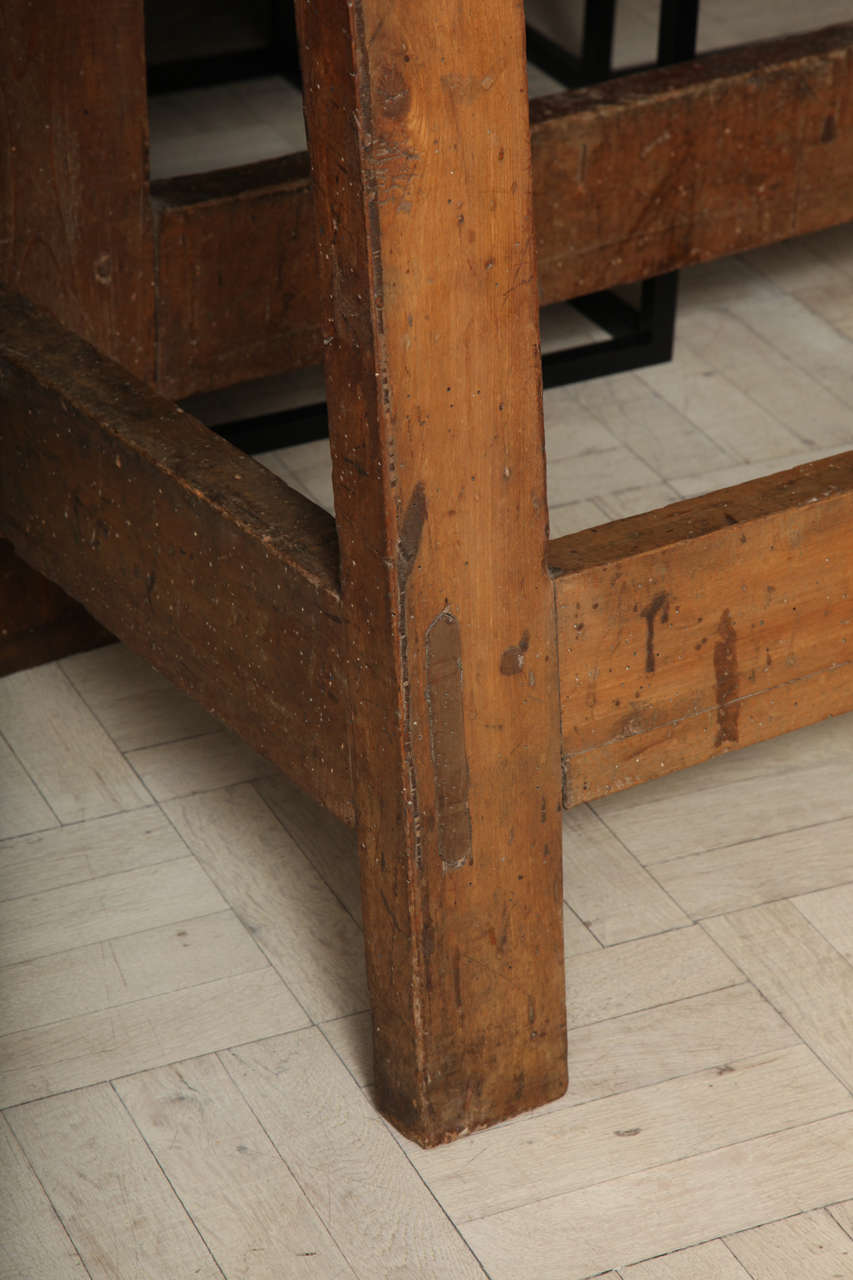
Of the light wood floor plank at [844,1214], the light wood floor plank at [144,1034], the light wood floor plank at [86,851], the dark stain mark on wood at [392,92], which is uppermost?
the dark stain mark on wood at [392,92]

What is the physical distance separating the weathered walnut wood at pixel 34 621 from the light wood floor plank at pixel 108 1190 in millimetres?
736

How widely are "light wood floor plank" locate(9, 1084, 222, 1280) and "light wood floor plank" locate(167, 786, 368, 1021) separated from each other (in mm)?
236

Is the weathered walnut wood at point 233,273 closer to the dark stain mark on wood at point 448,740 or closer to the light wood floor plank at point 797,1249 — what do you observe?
the dark stain mark on wood at point 448,740

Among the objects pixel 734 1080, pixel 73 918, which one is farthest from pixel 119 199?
pixel 734 1080

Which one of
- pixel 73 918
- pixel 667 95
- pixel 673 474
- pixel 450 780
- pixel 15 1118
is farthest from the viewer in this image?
pixel 673 474

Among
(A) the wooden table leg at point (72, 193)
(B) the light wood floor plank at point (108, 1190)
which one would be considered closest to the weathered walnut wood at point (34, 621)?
(A) the wooden table leg at point (72, 193)

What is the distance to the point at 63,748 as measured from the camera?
2.23 meters

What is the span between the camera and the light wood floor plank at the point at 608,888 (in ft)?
6.41

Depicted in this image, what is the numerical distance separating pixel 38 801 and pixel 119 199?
28.0 inches

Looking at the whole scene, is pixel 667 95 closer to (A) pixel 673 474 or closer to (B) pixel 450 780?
(A) pixel 673 474

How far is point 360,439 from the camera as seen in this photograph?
142 cm

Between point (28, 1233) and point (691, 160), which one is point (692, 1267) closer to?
point (28, 1233)

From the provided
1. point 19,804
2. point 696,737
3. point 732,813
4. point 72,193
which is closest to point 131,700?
point 19,804

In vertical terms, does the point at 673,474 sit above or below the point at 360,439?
below
